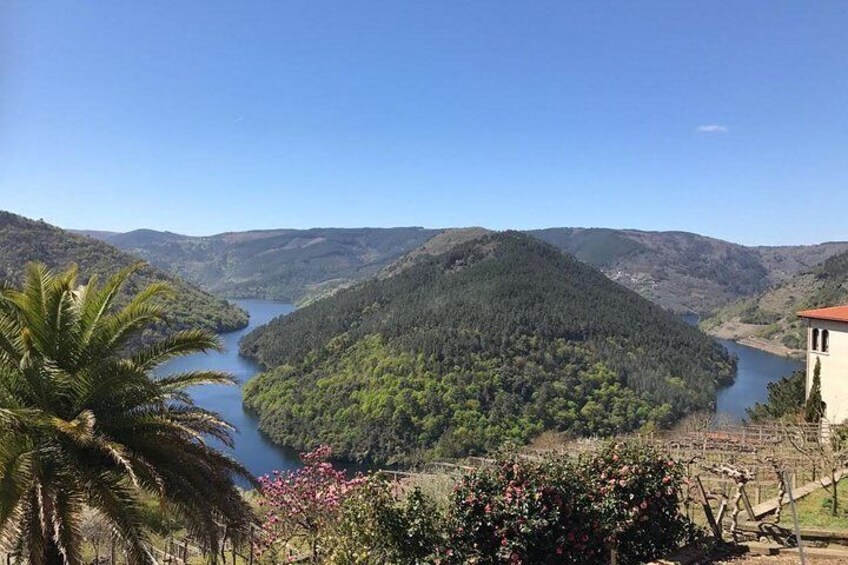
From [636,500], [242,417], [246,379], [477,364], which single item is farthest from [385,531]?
[246,379]

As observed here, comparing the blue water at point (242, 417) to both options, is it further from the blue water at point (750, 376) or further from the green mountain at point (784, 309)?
the green mountain at point (784, 309)

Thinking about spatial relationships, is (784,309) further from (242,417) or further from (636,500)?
(636,500)

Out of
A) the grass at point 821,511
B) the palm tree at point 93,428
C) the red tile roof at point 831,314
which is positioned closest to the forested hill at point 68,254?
the red tile roof at point 831,314

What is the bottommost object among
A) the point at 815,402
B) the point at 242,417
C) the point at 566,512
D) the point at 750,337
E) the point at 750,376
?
the point at 242,417

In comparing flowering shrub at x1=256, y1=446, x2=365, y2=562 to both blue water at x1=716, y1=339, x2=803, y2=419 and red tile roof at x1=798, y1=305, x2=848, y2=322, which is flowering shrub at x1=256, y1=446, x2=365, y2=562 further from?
blue water at x1=716, y1=339, x2=803, y2=419

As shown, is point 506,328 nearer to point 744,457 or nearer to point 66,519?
point 744,457

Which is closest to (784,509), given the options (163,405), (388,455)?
(163,405)

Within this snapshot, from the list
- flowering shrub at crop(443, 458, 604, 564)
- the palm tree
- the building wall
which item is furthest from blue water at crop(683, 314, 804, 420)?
the palm tree
